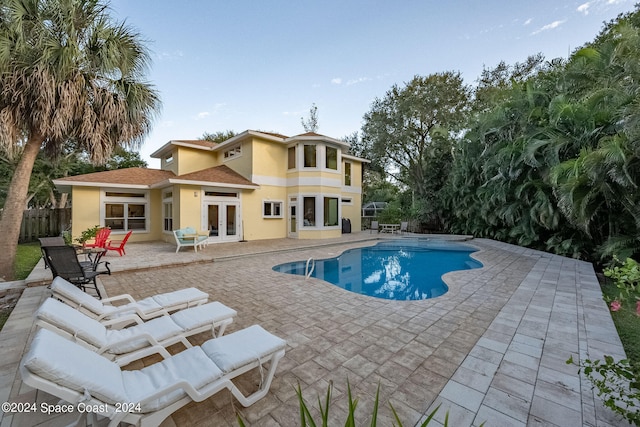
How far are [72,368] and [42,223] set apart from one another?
62.8ft

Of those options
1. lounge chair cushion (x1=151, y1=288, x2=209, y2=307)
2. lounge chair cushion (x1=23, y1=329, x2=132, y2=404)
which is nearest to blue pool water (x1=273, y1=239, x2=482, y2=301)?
lounge chair cushion (x1=151, y1=288, x2=209, y2=307)

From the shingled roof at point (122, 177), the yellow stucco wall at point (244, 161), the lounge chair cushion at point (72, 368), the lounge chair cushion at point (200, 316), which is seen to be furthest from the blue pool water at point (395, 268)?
the shingled roof at point (122, 177)

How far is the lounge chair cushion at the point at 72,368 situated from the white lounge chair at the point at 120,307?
5.49ft

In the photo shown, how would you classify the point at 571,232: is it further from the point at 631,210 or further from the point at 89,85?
the point at 89,85

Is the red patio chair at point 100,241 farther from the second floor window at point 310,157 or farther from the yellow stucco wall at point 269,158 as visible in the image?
the second floor window at point 310,157

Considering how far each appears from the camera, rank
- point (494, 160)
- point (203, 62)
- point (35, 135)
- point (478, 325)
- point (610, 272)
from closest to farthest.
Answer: point (610, 272), point (478, 325), point (35, 135), point (494, 160), point (203, 62)

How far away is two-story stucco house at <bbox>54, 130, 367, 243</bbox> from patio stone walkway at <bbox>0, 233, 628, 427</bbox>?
21.5 ft

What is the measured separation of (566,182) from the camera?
758 cm

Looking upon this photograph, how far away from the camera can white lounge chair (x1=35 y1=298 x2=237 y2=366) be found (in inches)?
101

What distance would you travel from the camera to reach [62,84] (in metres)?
6.32

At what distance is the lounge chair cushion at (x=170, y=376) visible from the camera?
6.59 feet

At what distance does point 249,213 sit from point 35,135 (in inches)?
354

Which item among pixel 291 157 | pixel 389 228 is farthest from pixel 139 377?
pixel 389 228

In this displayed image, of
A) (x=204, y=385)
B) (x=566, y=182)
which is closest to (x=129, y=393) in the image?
(x=204, y=385)
